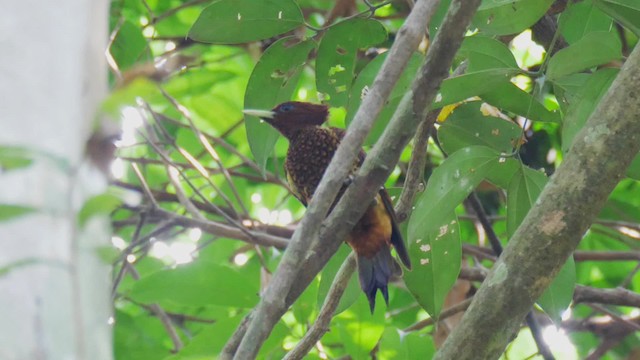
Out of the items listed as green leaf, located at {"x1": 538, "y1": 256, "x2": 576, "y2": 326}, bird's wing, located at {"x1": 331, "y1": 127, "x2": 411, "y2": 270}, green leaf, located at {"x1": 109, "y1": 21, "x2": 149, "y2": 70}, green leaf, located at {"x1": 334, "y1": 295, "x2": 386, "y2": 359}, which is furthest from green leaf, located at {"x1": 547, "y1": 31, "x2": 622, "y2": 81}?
green leaf, located at {"x1": 109, "y1": 21, "x2": 149, "y2": 70}

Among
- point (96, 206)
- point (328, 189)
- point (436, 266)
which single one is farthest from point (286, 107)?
point (96, 206)

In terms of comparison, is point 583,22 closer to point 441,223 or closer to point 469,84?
point 469,84

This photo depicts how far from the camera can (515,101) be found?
2.70 m

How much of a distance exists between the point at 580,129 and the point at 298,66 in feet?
2.96

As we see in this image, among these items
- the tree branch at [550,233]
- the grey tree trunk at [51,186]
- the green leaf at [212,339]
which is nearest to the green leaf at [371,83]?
the tree branch at [550,233]

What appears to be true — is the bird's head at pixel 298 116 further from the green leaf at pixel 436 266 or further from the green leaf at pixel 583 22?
the green leaf at pixel 583 22

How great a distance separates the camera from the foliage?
2570 millimetres

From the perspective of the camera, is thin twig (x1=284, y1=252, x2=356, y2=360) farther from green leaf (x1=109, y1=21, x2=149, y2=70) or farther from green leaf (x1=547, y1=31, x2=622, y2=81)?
green leaf (x1=109, y1=21, x2=149, y2=70)

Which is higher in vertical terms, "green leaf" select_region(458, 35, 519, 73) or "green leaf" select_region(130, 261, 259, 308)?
"green leaf" select_region(458, 35, 519, 73)

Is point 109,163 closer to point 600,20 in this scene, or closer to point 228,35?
point 228,35

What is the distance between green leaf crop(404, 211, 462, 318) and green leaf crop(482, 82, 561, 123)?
351mm

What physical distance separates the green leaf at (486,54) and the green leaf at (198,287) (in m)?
1.04

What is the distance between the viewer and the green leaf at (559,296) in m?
2.69

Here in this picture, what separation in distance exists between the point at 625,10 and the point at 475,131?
0.59m
